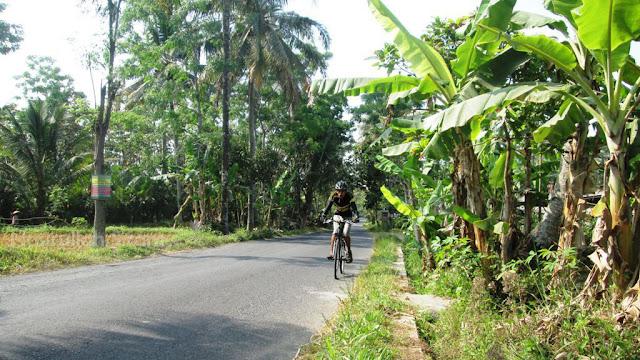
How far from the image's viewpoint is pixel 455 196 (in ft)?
20.9

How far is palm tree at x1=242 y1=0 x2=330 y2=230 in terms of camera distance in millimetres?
19422

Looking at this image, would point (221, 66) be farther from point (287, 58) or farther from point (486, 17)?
point (486, 17)

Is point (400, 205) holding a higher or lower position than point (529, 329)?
higher

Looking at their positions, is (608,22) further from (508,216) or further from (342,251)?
(342,251)

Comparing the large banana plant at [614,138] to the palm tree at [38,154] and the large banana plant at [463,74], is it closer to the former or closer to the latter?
the large banana plant at [463,74]

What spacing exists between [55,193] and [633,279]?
90.1ft

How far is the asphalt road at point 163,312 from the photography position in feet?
13.2

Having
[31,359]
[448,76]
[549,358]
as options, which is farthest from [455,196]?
[31,359]

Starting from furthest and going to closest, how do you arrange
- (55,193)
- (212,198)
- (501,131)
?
(55,193)
(212,198)
(501,131)

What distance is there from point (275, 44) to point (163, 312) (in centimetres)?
1607

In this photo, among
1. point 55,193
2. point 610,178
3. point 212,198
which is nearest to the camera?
point 610,178

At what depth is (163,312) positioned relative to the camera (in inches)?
208

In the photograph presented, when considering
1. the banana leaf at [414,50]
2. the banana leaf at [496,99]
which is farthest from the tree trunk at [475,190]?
the banana leaf at [496,99]

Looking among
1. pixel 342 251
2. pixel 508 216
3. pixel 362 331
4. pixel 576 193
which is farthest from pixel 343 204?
pixel 362 331
